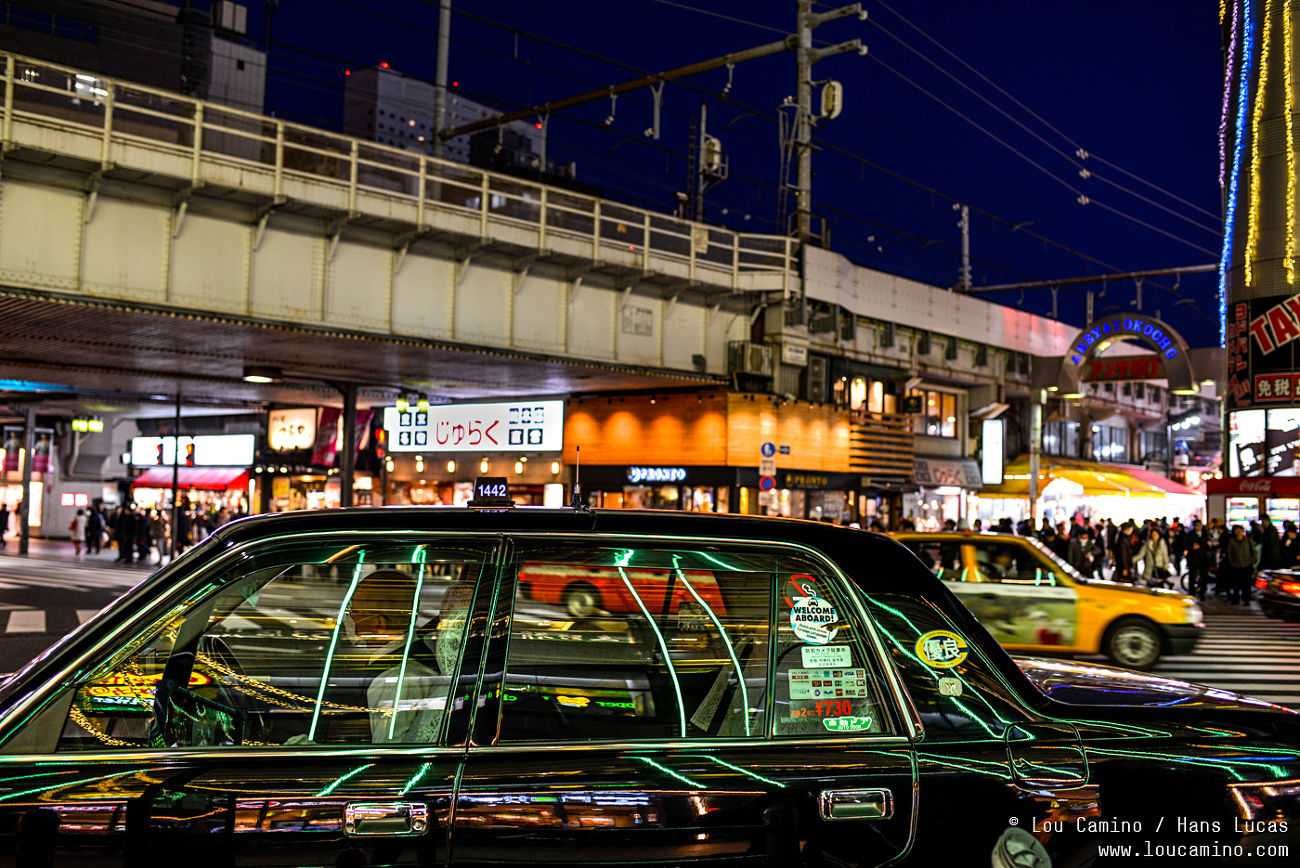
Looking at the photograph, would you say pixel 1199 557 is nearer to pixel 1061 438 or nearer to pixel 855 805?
pixel 855 805

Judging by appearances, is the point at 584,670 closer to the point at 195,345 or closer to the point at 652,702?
the point at 652,702

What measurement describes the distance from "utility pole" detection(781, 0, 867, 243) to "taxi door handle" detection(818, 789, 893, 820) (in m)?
22.9

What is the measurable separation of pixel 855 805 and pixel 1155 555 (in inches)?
998

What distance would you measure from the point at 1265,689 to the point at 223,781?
1327cm

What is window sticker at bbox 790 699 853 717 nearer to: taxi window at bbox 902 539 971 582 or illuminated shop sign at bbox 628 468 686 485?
taxi window at bbox 902 539 971 582

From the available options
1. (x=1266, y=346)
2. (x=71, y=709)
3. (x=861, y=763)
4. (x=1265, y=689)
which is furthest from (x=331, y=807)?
(x=1266, y=346)

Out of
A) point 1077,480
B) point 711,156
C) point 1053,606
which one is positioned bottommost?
point 1053,606

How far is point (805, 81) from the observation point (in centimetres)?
2788

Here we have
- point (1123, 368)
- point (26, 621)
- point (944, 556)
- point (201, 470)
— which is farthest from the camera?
point (201, 470)

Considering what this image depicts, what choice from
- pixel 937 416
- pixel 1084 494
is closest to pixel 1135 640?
pixel 937 416

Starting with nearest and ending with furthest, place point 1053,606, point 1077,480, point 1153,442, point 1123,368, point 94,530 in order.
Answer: point 1053,606, point 1123,368, point 94,530, point 1077,480, point 1153,442

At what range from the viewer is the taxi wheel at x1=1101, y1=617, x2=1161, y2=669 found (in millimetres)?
12859

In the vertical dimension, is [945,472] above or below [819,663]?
above

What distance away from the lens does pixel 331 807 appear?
7.38 feet
